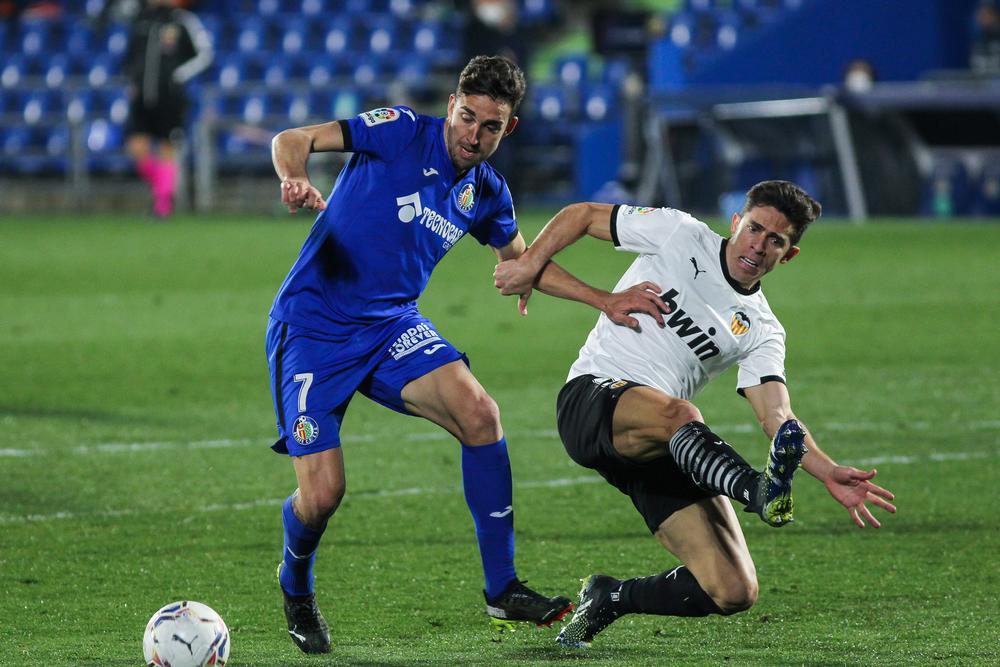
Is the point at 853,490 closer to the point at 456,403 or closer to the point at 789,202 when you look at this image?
the point at 789,202

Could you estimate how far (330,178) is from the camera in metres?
23.0

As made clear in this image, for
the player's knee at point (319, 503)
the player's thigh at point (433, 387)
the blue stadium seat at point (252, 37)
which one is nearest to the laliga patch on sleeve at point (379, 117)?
the player's thigh at point (433, 387)

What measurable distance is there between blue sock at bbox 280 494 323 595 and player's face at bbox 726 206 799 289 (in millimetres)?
1553

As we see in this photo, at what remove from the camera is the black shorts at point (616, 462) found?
192 inches

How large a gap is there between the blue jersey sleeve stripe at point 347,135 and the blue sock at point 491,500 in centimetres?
101

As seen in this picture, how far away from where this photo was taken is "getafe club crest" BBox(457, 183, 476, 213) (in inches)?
207

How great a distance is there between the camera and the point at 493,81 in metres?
4.96

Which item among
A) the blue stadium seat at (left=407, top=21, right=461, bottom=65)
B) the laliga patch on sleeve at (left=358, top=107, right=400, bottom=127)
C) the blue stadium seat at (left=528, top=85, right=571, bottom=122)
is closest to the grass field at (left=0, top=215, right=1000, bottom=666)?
the laliga patch on sleeve at (left=358, top=107, right=400, bottom=127)

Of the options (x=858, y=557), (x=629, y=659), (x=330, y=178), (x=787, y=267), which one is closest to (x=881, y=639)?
(x=629, y=659)

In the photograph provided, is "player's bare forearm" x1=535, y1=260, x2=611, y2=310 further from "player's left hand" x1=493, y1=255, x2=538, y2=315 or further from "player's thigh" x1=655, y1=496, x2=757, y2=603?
"player's thigh" x1=655, y1=496, x2=757, y2=603

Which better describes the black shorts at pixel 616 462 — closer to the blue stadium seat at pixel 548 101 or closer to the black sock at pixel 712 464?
the black sock at pixel 712 464

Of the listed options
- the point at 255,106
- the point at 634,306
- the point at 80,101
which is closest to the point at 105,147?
the point at 80,101

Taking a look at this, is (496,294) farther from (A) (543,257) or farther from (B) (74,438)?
(A) (543,257)

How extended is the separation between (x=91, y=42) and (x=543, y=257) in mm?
24673
